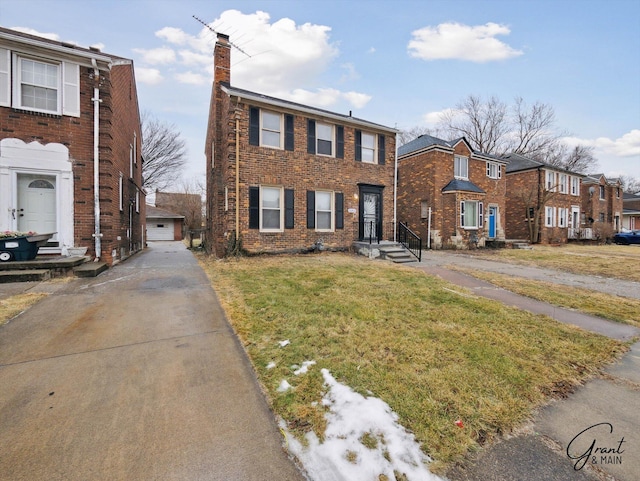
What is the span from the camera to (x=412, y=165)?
1714cm

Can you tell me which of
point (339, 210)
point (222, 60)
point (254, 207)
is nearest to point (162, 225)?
point (222, 60)

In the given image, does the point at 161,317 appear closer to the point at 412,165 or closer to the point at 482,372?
the point at 482,372

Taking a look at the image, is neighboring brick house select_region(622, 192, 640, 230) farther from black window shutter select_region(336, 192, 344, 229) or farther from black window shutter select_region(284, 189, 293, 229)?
black window shutter select_region(284, 189, 293, 229)

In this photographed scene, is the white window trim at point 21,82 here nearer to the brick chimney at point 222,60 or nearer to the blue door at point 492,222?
the brick chimney at point 222,60

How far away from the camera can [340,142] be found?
12055mm

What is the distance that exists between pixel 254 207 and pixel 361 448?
939 cm

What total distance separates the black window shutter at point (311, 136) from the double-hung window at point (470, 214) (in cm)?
960

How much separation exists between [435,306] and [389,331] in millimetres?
1538

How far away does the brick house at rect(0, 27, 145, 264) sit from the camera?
7.26m

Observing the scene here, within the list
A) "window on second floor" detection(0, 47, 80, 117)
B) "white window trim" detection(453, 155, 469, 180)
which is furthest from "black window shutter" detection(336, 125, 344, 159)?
"window on second floor" detection(0, 47, 80, 117)

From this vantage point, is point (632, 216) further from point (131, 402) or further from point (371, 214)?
point (131, 402)

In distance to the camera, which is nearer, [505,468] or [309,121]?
[505,468]


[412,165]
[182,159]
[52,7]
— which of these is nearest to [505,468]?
[52,7]

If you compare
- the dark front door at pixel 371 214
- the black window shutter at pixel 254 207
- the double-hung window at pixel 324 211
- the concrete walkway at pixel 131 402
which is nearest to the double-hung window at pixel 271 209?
the black window shutter at pixel 254 207
